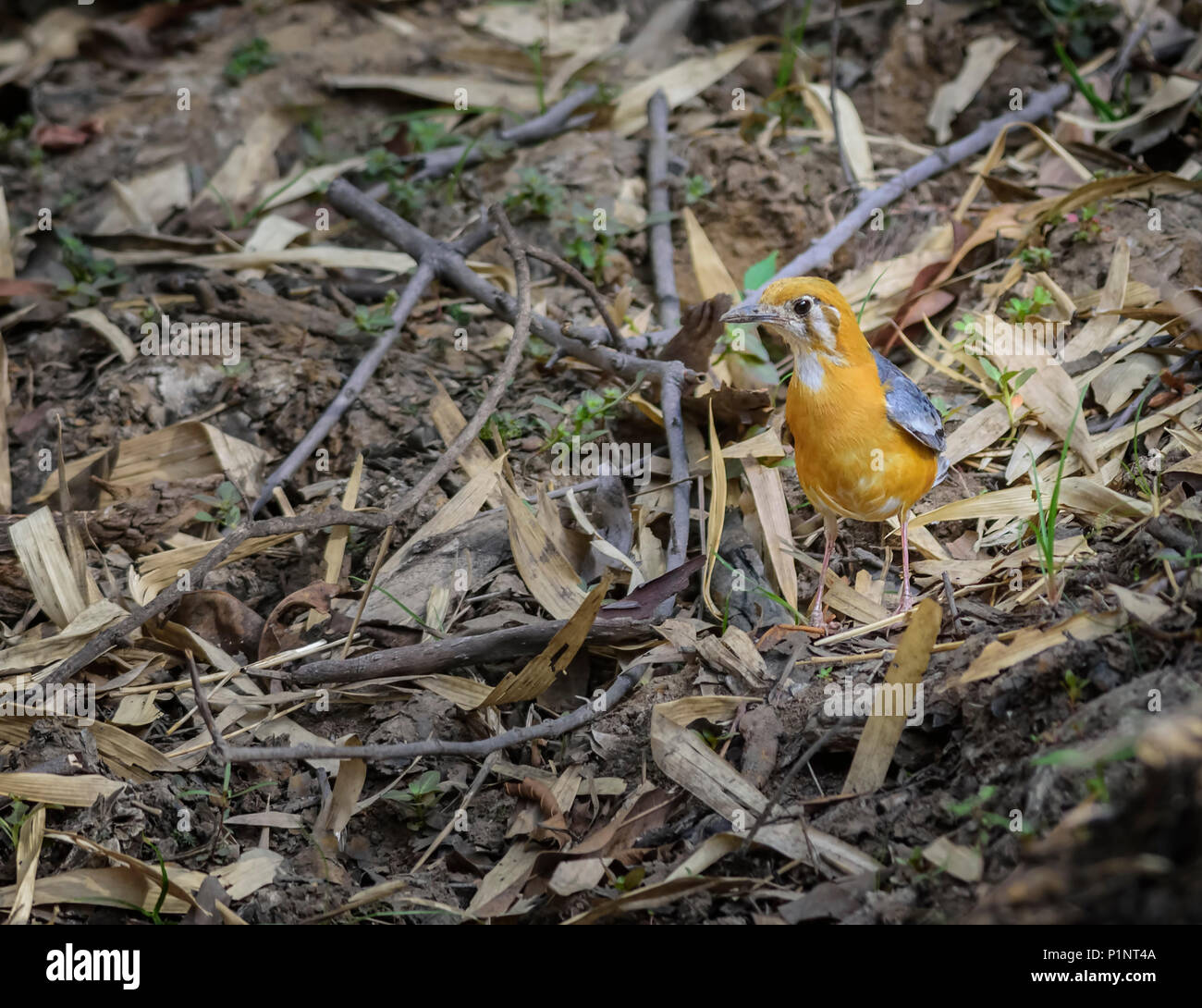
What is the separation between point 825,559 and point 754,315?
96 cm

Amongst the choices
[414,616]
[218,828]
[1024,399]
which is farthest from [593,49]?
[218,828]

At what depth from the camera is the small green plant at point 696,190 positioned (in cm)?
585

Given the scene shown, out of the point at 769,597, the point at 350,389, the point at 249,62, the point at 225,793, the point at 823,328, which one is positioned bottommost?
the point at 225,793

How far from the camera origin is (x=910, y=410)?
3.98 m

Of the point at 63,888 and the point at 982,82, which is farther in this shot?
the point at 982,82

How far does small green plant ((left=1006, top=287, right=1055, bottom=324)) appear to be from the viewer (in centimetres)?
486

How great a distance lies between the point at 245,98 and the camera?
266 inches

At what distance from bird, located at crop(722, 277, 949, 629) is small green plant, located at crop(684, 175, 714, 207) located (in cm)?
201

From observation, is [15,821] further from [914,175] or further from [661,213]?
[914,175]

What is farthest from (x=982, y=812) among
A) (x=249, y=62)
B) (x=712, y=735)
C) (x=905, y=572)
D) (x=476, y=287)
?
(x=249, y=62)

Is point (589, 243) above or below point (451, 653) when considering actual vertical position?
above

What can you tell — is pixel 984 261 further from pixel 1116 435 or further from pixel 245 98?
pixel 245 98

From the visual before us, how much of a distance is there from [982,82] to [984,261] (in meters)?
1.71

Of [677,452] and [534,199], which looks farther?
[534,199]
